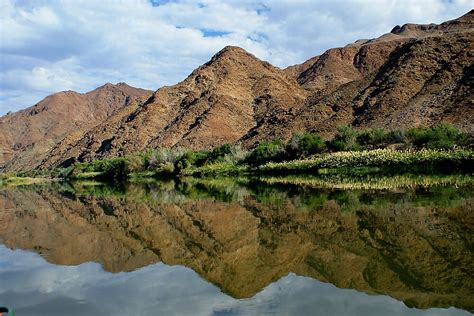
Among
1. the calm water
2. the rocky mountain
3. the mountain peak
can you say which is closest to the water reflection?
the calm water

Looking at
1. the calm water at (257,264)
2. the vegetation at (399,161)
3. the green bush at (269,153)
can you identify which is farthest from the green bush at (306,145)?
the calm water at (257,264)

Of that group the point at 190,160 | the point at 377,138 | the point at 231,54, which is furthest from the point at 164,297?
the point at 231,54

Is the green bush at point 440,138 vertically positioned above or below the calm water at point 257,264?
above

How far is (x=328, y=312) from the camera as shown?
7.36 m

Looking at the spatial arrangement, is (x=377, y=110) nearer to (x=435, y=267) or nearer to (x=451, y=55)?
(x=451, y=55)

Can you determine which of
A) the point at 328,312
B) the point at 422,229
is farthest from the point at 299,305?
the point at 422,229

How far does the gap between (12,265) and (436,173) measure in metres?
36.2

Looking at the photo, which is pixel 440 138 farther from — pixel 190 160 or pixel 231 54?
pixel 231 54

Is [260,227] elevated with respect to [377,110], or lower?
lower

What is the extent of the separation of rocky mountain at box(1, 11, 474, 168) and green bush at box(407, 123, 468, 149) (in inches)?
410

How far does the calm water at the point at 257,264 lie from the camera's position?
7.97m

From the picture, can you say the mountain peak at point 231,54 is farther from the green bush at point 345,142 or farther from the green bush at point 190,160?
the green bush at point 345,142

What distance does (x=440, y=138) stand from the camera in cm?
5322

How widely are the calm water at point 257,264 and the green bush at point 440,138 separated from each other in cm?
3430
